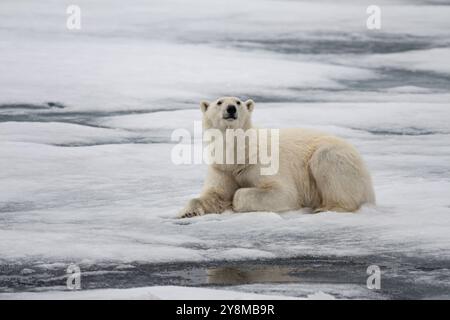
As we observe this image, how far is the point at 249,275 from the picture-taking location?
4.75 meters

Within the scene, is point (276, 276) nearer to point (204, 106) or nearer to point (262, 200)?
point (262, 200)

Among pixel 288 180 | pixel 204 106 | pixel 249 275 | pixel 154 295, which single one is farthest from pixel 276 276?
pixel 204 106

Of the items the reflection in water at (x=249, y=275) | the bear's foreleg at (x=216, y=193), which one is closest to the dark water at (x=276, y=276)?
the reflection in water at (x=249, y=275)

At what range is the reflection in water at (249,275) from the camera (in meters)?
4.64

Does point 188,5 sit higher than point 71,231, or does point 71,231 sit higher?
point 188,5

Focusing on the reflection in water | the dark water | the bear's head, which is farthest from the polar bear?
the reflection in water

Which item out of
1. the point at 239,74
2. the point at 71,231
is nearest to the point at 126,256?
the point at 71,231

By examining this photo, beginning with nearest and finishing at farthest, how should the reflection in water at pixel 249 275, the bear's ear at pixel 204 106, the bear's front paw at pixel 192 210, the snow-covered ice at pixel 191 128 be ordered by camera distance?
the reflection in water at pixel 249 275 → the snow-covered ice at pixel 191 128 → the bear's front paw at pixel 192 210 → the bear's ear at pixel 204 106

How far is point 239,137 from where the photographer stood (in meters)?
6.20

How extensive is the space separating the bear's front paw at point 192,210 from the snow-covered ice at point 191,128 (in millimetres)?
90

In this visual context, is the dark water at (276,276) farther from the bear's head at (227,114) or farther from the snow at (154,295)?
the bear's head at (227,114)

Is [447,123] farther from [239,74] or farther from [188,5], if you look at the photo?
[188,5]
